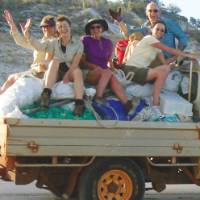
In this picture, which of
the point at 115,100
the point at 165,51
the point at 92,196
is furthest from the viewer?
the point at 165,51

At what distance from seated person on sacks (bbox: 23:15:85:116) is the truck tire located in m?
0.71

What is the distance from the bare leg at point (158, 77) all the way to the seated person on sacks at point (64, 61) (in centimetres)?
100

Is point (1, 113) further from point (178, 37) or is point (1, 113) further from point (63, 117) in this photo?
point (178, 37)

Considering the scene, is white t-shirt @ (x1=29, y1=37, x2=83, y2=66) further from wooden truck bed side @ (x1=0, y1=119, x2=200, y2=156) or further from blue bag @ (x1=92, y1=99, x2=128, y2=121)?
wooden truck bed side @ (x1=0, y1=119, x2=200, y2=156)

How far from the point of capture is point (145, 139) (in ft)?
27.0

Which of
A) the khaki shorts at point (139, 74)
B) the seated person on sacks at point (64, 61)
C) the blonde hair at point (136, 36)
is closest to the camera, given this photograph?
the seated person on sacks at point (64, 61)

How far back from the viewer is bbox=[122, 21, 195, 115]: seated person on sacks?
29.2 feet

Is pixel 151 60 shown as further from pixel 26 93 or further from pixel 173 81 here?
pixel 26 93

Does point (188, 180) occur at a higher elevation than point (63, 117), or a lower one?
lower

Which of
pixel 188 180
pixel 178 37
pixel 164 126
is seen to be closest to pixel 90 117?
pixel 164 126

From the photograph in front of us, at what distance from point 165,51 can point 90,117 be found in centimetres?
178

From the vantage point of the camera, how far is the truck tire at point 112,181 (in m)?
8.15

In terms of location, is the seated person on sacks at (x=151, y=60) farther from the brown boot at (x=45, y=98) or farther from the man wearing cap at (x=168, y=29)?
the brown boot at (x=45, y=98)

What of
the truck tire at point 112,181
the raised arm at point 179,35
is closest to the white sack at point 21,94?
the truck tire at point 112,181
